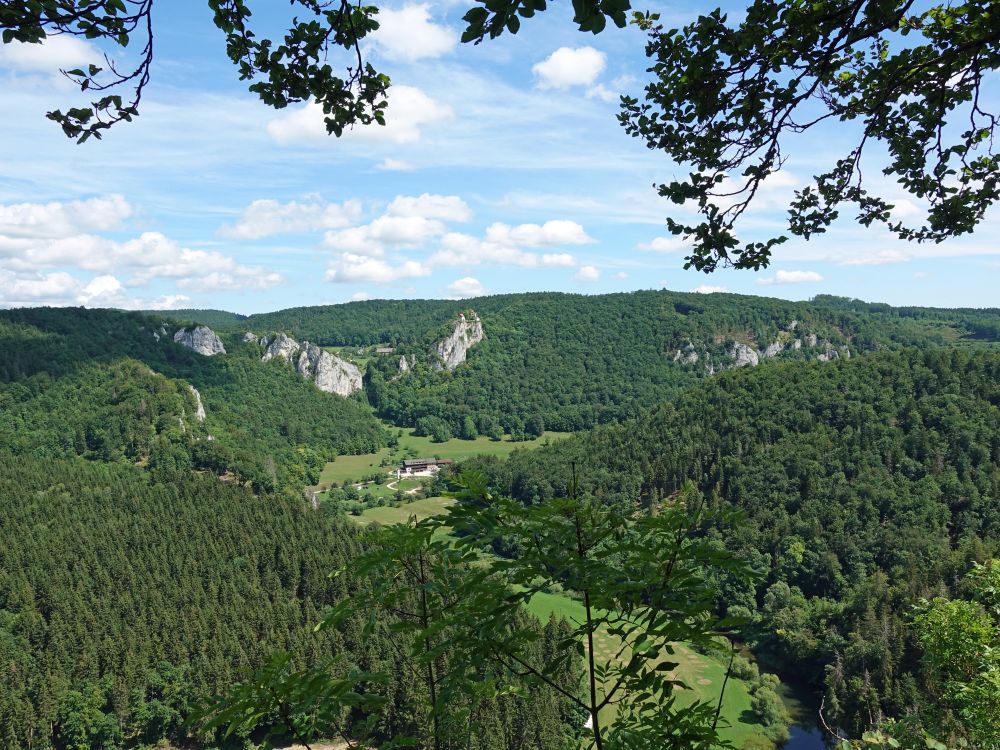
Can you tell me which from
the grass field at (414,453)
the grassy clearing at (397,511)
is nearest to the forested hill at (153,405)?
the grass field at (414,453)

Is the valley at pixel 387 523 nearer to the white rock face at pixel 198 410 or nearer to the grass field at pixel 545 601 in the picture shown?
the grass field at pixel 545 601

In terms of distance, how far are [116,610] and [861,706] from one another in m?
71.2

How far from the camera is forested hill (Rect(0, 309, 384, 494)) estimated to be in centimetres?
11919

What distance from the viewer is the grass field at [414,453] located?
15500 cm

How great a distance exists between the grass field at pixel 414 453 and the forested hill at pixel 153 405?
483cm

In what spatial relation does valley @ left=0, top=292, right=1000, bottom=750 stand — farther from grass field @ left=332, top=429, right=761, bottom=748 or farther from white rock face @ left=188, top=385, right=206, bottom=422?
white rock face @ left=188, top=385, right=206, bottom=422

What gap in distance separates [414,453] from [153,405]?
7029 centimetres

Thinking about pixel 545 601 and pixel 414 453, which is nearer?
pixel 545 601

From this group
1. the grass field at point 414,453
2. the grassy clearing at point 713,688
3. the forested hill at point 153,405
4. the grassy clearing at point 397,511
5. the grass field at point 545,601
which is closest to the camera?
the grassy clearing at point 713,688

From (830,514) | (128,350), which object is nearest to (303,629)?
(830,514)

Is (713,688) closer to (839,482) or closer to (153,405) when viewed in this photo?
(839,482)

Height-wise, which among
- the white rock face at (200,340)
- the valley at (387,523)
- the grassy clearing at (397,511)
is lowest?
the grassy clearing at (397,511)

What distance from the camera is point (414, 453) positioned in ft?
575

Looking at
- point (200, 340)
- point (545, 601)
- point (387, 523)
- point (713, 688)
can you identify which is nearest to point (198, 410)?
point (200, 340)
